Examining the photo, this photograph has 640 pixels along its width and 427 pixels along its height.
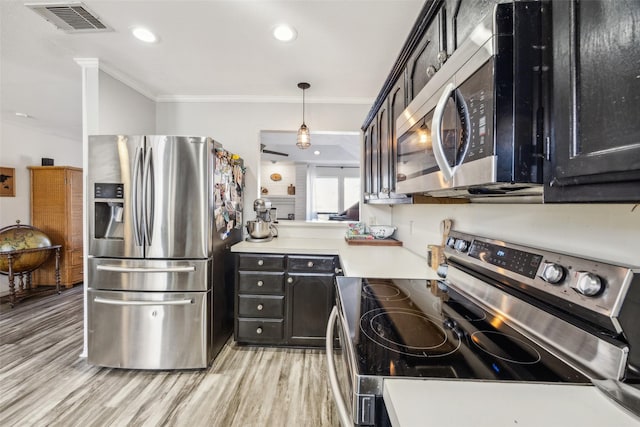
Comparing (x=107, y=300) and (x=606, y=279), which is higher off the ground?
(x=606, y=279)

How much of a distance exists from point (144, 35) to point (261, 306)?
216cm

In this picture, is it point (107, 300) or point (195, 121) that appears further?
point (195, 121)

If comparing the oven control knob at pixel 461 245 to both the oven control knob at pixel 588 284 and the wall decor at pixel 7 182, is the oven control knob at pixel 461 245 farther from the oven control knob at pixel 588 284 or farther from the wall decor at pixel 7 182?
the wall decor at pixel 7 182

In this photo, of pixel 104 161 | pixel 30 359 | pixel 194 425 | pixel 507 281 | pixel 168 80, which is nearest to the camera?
pixel 507 281

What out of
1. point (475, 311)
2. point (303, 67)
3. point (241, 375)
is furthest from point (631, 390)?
point (303, 67)

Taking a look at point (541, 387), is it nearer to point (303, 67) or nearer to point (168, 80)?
point (303, 67)

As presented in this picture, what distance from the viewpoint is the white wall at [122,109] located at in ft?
7.56

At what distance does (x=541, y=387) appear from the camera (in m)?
0.61

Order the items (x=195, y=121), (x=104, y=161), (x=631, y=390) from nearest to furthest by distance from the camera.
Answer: (x=631, y=390) < (x=104, y=161) < (x=195, y=121)

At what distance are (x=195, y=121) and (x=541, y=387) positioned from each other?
329cm

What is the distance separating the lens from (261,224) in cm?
274

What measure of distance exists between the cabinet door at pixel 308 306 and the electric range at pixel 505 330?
1201 millimetres

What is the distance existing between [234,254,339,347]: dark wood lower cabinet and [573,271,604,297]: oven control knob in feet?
5.73

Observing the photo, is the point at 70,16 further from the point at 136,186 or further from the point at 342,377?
the point at 342,377
